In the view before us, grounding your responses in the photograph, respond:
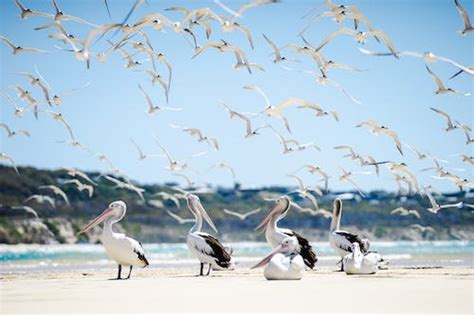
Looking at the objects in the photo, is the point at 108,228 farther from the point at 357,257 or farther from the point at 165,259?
the point at 165,259

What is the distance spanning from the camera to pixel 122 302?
11.3 meters

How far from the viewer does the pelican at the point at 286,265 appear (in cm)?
1477

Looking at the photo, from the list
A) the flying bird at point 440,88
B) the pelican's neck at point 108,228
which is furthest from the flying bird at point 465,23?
the pelican's neck at point 108,228

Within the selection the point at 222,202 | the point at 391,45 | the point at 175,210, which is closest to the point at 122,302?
the point at 391,45

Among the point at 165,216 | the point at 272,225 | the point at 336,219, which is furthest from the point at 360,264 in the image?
the point at 165,216

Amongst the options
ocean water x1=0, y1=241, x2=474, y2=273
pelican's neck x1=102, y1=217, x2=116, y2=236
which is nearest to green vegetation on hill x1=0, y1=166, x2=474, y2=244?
ocean water x1=0, y1=241, x2=474, y2=273

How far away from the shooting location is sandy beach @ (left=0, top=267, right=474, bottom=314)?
1059cm

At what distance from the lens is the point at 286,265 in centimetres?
1479

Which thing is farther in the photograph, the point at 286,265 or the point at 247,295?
the point at 286,265

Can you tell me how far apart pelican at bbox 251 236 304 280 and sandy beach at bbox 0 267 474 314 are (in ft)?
0.79

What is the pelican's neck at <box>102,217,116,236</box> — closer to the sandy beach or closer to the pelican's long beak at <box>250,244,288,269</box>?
the sandy beach

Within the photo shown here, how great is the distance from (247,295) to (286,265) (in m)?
2.86

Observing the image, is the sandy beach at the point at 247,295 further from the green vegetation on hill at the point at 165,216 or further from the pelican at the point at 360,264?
the green vegetation on hill at the point at 165,216

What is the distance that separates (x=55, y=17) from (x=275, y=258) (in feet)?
23.8
